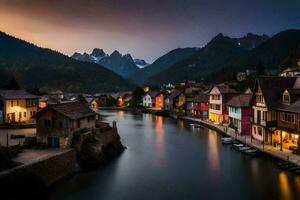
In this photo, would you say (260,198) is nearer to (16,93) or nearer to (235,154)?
(235,154)

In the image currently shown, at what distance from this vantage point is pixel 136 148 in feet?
167

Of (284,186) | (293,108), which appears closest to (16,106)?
(293,108)

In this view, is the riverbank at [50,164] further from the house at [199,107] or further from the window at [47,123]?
the house at [199,107]

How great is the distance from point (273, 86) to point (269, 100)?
2.57m

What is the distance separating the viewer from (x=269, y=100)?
44625 millimetres

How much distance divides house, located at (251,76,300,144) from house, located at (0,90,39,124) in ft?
142

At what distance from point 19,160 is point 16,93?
3732 cm

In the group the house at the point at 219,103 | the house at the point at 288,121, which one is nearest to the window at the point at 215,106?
the house at the point at 219,103

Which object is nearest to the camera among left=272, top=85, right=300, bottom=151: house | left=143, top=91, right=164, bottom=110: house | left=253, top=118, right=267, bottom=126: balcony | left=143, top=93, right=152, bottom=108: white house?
left=272, top=85, right=300, bottom=151: house

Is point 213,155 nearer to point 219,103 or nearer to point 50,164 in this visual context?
A: point 50,164

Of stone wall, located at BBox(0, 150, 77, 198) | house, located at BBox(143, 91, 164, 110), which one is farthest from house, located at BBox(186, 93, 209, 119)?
stone wall, located at BBox(0, 150, 77, 198)

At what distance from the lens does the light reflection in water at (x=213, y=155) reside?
37906 millimetres

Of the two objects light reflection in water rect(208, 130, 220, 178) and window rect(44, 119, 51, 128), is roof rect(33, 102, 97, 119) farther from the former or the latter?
light reflection in water rect(208, 130, 220, 178)

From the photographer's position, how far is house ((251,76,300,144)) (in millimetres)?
44094
